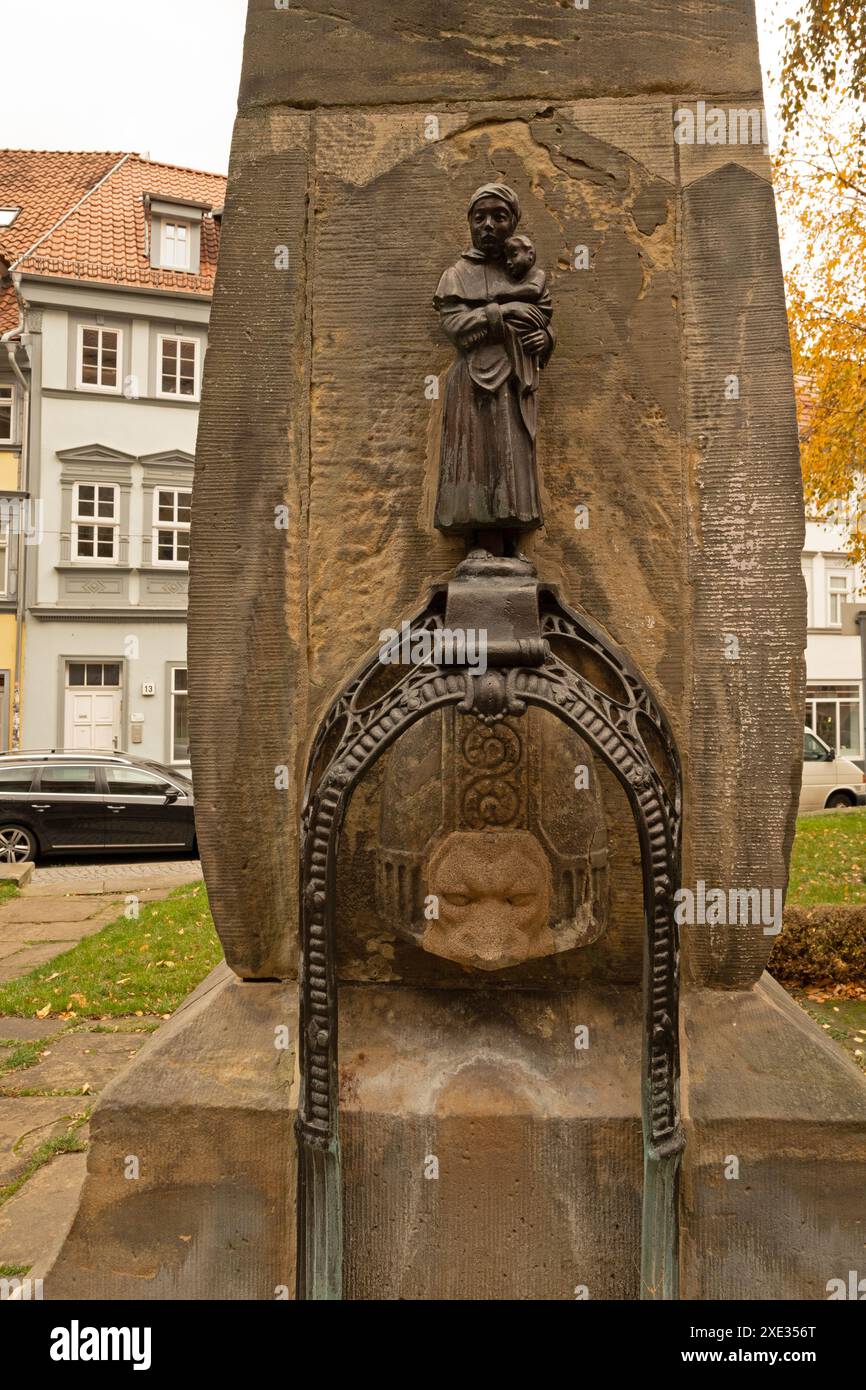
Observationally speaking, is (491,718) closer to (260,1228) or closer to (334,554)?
(334,554)

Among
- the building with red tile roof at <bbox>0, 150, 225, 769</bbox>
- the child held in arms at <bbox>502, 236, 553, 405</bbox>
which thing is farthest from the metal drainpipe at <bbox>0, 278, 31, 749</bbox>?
the child held in arms at <bbox>502, 236, 553, 405</bbox>

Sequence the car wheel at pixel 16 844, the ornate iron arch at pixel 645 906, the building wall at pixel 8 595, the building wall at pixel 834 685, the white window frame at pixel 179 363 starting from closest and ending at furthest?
1. the ornate iron arch at pixel 645 906
2. the car wheel at pixel 16 844
3. the building wall at pixel 8 595
4. the white window frame at pixel 179 363
5. the building wall at pixel 834 685

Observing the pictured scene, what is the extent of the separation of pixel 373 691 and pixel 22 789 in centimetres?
1168

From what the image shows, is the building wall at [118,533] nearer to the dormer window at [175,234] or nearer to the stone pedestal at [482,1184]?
the dormer window at [175,234]

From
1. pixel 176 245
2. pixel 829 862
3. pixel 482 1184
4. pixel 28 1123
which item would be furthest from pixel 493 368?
pixel 176 245

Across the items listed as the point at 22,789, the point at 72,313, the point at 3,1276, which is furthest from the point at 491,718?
the point at 72,313

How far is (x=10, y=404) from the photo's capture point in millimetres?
20156

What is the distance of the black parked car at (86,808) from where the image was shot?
12984 millimetres

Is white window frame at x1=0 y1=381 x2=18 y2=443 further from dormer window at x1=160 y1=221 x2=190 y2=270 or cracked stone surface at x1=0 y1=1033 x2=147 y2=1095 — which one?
cracked stone surface at x1=0 y1=1033 x2=147 y2=1095

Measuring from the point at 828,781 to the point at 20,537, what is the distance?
617 inches

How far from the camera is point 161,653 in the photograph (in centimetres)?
1975

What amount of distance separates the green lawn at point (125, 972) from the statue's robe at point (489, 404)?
413 centimetres

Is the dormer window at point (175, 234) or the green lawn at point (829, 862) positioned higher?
the dormer window at point (175, 234)

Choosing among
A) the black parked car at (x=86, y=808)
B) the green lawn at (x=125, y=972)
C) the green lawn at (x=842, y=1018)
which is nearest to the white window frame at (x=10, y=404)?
the black parked car at (x=86, y=808)
